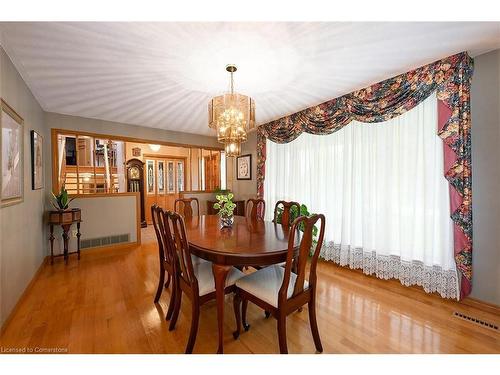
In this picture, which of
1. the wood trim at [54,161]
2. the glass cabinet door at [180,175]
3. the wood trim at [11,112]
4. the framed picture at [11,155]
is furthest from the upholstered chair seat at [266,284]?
the glass cabinet door at [180,175]

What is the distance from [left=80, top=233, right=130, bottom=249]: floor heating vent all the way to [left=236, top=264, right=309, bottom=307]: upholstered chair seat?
3.27m

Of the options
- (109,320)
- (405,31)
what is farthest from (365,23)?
(109,320)

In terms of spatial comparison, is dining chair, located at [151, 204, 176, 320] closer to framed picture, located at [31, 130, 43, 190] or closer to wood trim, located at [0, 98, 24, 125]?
wood trim, located at [0, 98, 24, 125]

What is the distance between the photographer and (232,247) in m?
1.57

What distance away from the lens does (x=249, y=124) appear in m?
2.26

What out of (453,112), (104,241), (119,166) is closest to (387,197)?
(453,112)

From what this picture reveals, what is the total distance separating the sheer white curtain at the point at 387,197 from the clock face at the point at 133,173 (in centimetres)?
475

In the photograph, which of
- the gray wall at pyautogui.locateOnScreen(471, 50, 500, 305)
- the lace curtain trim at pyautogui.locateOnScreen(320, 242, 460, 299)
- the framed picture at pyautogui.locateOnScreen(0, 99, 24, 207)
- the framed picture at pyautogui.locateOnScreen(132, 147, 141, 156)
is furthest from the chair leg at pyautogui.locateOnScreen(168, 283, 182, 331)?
the framed picture at pyautogui.locateOnScreen(132, 147, 141, 156)

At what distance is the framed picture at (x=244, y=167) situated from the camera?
484cm

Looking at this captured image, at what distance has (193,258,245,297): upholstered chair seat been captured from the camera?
5.12 feet

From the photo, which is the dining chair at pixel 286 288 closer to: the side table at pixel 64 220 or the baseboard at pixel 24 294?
the baseboard at pixel 24 294

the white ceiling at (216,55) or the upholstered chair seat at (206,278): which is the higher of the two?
the white ceiling at (216,55)

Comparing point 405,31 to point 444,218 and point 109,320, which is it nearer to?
point 444,218

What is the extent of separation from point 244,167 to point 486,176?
384cm
